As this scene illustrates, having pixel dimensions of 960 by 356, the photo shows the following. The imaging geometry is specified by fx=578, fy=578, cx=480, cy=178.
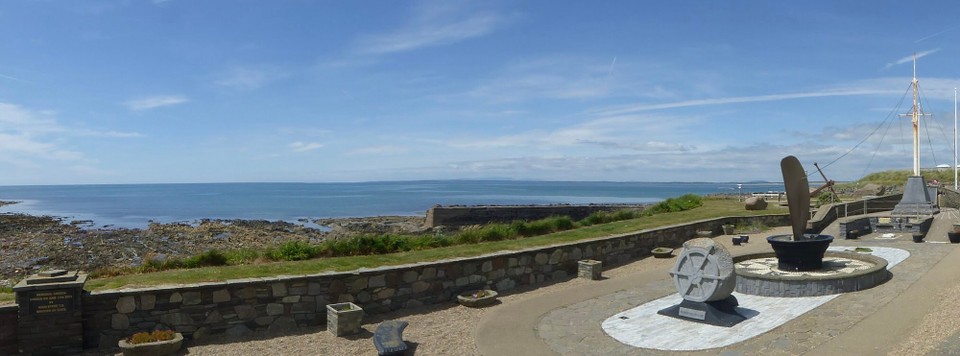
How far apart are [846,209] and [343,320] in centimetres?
2497

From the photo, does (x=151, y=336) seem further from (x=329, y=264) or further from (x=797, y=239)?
(x=797, y=239)

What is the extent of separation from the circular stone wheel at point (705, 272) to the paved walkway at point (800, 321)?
1044mm

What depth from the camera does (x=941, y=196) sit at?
3466 centimetres

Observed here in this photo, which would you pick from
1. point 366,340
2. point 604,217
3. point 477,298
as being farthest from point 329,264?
point 604,217

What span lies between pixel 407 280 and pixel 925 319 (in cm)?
906

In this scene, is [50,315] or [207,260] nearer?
[50,315]

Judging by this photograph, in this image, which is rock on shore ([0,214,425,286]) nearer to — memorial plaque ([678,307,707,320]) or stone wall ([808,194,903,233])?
memorial plaque ([678,307,707,320])

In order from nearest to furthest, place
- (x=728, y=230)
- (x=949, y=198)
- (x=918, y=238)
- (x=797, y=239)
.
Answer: (x=797, y=239) → (x=918, y=238) → (x=728, y=230) → (x=949, y=198)

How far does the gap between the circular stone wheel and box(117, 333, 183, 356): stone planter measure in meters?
8.52

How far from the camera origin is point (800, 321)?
9773 mm

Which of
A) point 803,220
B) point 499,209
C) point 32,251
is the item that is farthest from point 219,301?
point 499,209

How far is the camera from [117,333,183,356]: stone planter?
28.6ft

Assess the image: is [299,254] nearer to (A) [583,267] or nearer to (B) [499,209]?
(A) [583,267]

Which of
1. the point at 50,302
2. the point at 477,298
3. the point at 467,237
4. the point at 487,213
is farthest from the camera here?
the point at 487,213
